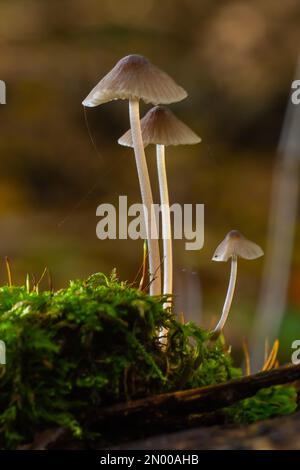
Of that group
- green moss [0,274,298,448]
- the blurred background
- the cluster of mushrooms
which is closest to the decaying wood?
green moss [0,274,298,448]

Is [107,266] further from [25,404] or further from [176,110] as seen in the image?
[25,404]

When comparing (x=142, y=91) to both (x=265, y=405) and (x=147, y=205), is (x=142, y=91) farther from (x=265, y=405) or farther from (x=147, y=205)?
(x=265, y=405)

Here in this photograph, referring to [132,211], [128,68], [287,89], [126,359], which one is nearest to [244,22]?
[287,89]

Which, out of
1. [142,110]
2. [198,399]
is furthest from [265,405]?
[142,110]

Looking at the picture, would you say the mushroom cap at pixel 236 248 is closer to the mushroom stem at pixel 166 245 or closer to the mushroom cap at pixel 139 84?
the mushroom stem at pixel 166 245

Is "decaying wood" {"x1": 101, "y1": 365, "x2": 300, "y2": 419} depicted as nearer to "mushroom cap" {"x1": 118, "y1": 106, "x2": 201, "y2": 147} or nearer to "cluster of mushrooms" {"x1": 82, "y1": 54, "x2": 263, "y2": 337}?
"cluster of mushrooms" {"x1": 82, "y1": 54, "x2": 263, "y2": 337}

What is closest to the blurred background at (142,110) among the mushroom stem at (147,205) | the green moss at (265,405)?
the mushroom stem at (147,205)
